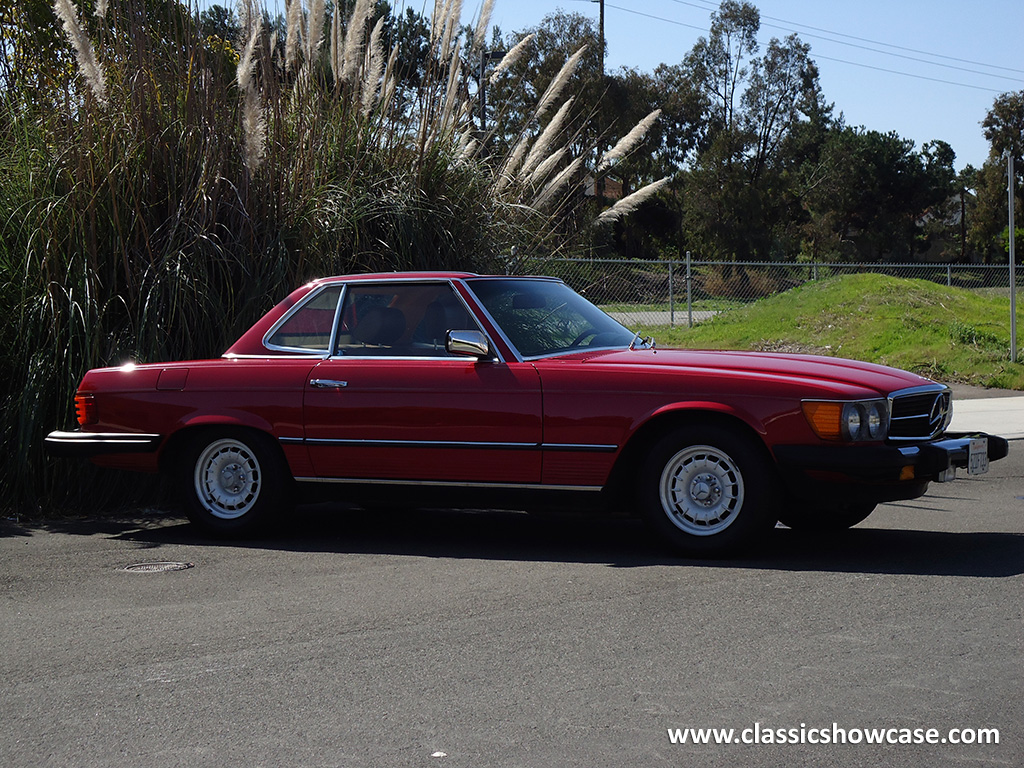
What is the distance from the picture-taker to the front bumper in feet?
19.5

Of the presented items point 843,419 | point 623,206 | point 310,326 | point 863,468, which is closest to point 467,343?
point 310,326

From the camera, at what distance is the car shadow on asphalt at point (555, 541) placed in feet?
20.4

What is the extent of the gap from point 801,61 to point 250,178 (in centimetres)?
5422

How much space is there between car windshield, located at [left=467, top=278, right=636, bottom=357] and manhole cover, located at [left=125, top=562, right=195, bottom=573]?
7.11 feet

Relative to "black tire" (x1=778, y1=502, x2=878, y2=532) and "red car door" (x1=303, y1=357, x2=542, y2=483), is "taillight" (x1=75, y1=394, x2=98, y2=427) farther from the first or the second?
"black tire" (x1=778, y1=502, x2=878, y2=532)

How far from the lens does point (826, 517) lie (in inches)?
281

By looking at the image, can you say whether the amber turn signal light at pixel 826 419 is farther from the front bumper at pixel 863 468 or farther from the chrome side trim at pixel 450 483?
the chrome side trim at pixel 450 483

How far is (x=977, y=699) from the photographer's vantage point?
4023 millimetres

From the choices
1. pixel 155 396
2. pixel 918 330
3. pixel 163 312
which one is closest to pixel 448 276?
pixel 155 396

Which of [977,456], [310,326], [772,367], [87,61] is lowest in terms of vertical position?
[977,456]

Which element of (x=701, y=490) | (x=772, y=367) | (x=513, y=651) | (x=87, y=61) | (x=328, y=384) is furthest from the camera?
(x=87, y=61)

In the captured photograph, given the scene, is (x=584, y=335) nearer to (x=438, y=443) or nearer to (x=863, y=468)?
(x=438, y=443)

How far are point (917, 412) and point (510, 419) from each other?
215 cm

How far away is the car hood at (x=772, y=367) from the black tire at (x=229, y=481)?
1.89 meters
